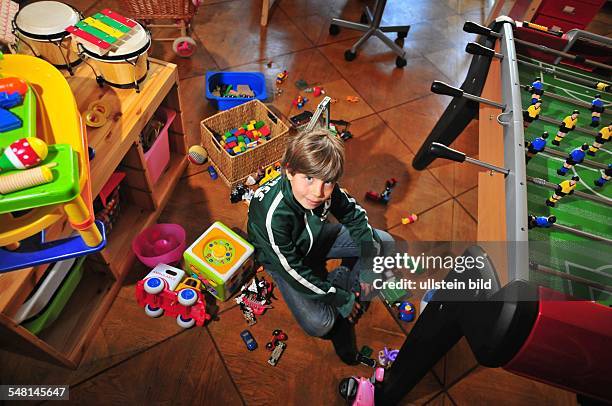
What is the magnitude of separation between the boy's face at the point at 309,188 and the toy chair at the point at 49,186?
561mm

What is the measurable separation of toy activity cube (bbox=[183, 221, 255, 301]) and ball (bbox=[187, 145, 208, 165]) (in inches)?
21.0

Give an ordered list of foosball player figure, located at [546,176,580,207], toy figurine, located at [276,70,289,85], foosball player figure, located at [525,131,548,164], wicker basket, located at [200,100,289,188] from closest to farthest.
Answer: foosball player figure, located at [546,176,580,207] → foosball player figure, located at [525,131,548,164] → wicker basket, located at [200,100,289,188] → toy figurine, located at [276,70,289,85]

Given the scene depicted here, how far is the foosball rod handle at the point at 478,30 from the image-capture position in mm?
1651

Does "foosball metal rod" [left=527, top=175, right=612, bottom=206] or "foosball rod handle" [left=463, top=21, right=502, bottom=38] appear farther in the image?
"foosball rod handle" [left=463, top=21, right=502, bottom=38]

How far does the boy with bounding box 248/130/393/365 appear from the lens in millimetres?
1313

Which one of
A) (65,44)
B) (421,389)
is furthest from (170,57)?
(421,389)

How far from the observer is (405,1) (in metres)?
3.39

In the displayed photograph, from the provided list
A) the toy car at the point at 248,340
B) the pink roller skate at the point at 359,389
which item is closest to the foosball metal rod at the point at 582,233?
the pink roller skate at the point at 359,389

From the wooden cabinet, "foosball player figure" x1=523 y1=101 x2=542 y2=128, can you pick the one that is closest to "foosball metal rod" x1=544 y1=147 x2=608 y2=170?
"foosball player figure" x1=523 y1=101 x2=542 y2=128

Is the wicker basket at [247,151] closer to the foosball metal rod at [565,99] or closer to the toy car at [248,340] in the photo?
the toy car at [248,340]

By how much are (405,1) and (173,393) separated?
3.10 m

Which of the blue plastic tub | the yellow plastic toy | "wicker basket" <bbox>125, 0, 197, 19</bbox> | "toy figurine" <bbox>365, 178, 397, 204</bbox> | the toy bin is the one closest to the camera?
the yellow plastic toy

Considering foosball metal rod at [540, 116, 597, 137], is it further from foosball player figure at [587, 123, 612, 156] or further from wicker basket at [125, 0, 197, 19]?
wicker basket at [125, 0, 197, 19]

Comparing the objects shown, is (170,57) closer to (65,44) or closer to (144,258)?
(65,44)
